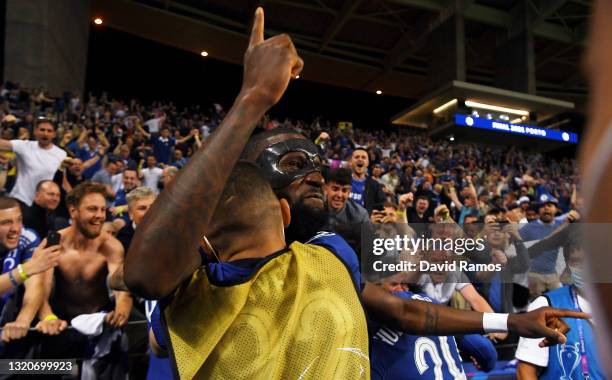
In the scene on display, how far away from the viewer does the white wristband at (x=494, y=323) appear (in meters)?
1.85

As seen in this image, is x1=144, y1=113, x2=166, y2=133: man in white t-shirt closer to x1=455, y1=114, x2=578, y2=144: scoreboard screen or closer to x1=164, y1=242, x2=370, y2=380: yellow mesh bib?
x1=164, y1=242, x2=370, y2=380: yellow mesh bib

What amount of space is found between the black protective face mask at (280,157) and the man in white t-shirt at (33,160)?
532cm

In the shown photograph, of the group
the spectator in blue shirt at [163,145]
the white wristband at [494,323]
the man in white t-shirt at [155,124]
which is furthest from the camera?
the man in white t-shirt at [155,124]

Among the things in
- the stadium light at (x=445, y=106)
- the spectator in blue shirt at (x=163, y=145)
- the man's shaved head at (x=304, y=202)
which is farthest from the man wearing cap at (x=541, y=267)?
the stadium light at (x=445, y=106)

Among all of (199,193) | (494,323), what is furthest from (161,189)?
(199,193)

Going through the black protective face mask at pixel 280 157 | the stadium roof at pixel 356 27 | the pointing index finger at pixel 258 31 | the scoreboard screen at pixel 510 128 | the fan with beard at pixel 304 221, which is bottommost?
the fan with beard at pixel 304 221

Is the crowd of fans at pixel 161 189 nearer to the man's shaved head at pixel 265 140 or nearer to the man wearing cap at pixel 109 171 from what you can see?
the man wearing cap at pixel 109 171

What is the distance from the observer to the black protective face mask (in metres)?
1.66

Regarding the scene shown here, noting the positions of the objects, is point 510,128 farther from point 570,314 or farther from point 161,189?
point 570,314

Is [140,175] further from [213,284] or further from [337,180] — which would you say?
[213,284]

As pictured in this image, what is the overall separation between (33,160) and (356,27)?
20.9 meters

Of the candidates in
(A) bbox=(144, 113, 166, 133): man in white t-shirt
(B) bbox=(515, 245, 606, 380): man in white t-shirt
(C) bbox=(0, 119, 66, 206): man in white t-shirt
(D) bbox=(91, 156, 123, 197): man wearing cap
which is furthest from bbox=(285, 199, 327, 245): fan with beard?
(A) bbox=(144, 113, 166, 133): man in white t-shirt

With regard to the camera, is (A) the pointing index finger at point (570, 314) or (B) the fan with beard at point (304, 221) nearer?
(B) the fan with beard at point (304, 221)

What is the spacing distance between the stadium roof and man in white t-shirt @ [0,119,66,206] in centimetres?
1746
